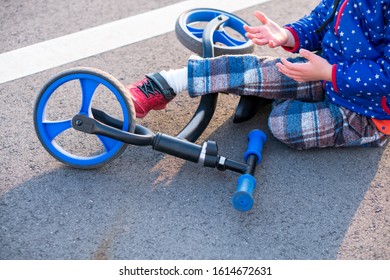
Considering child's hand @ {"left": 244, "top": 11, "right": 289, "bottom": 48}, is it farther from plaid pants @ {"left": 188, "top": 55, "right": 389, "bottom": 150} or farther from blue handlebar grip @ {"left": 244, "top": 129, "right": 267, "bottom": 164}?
blue handlebar grip @ {"left": 244, "top": 129, "right": 267, "bottom": 164}

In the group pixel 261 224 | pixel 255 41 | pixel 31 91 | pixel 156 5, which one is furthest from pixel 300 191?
pixel 156 5

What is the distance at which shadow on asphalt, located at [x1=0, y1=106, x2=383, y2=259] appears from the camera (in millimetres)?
1766

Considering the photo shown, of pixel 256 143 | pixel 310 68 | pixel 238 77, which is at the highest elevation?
pixel 310 68

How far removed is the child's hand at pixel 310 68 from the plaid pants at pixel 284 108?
0.46ft

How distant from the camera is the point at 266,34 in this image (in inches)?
84.1

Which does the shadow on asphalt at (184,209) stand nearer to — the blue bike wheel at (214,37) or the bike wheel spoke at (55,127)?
the bike wheel spoke at (55,127)

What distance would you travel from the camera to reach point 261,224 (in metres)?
1.86

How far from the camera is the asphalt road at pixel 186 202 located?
5.82 feet

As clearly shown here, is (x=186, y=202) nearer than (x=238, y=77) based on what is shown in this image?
Yes

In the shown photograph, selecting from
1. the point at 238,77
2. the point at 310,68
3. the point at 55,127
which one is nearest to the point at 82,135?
the point at 55,127

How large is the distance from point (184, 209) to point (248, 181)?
0.68 feet

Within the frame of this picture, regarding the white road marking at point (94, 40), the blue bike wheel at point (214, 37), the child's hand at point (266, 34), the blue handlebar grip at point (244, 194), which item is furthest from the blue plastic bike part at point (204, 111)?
the white road marking at point (94, 40)

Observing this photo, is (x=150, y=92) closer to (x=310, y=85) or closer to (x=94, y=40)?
(x=310, y=85)
